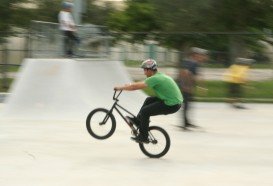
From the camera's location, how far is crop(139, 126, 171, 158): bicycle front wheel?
981 centimetres

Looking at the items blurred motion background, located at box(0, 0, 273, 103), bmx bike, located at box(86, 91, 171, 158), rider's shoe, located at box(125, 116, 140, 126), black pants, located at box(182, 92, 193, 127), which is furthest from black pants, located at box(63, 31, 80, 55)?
rider's shoe, located at box(125, 116, 140, 126)

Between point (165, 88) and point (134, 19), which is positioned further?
point (134, 19)

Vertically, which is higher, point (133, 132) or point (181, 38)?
point (133, 132)

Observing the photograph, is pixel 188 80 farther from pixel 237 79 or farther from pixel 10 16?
pixel 10 16

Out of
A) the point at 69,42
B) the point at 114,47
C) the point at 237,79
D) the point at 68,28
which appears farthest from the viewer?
the point at 114,47

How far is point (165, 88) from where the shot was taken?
9805 mm

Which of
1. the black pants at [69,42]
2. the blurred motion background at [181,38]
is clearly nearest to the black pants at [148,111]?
the black pants at [69,42]

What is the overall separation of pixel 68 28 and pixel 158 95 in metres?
7.55

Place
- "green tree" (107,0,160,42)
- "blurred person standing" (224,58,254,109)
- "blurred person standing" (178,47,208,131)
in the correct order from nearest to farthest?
"blurred person standing" (178,47,208,131) < "blurred person standing" (224,58,254,109) < "green tree" (107,0,160,42)

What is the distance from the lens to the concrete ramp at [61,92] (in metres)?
14.7

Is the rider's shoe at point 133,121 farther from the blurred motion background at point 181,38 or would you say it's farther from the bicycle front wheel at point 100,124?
the blurred motion background at point 181,38

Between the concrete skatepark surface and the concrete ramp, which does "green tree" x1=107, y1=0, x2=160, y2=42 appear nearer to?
the concrete ramp

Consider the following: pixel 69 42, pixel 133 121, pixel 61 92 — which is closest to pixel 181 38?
pixel 69 42

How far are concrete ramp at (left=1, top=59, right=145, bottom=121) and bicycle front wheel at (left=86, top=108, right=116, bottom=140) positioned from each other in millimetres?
3133
